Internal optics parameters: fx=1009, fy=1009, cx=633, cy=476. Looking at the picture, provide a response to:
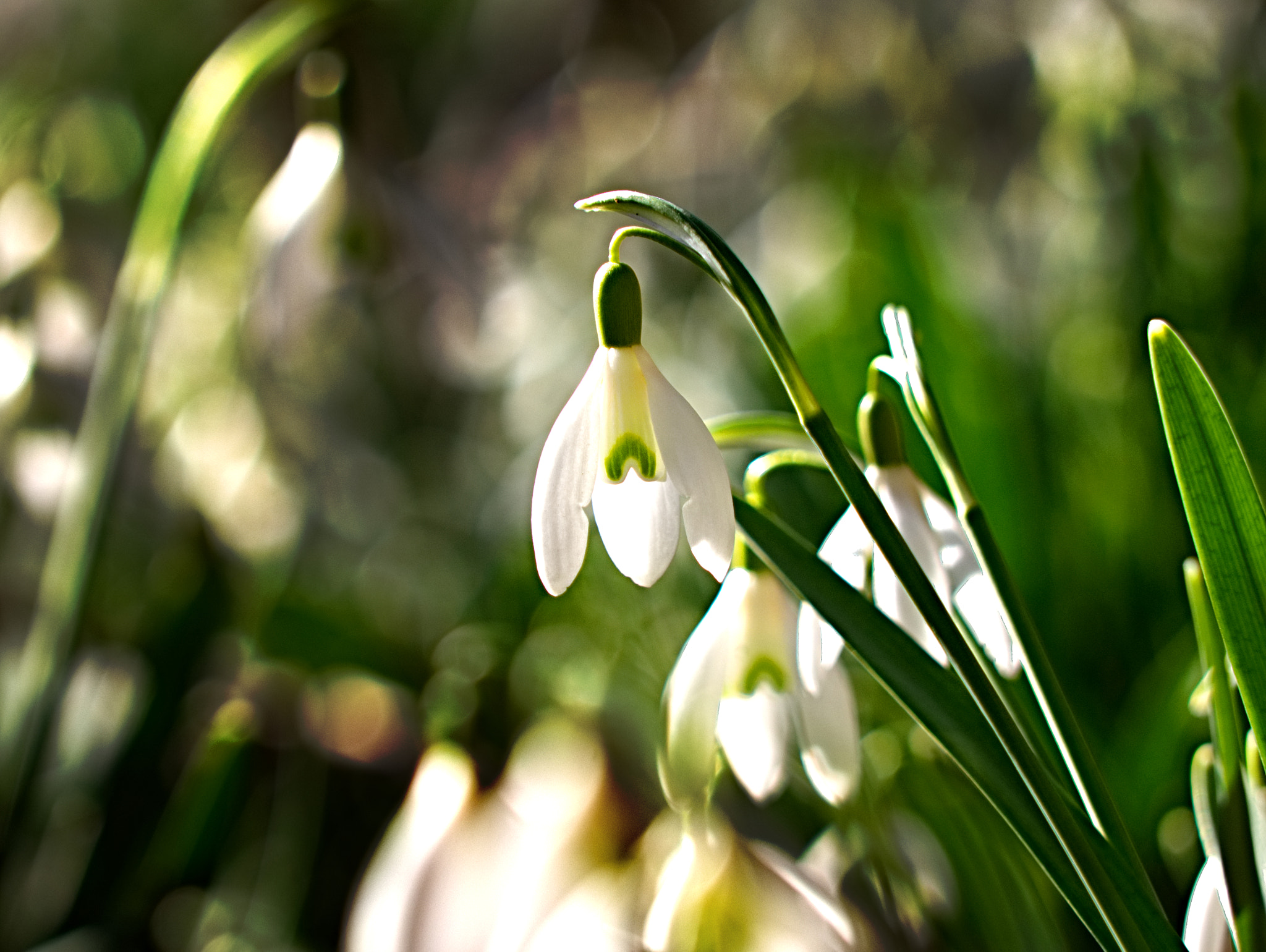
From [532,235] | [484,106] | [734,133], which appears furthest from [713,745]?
[484,106]

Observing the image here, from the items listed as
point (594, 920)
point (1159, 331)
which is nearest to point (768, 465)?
point (1159, 331)

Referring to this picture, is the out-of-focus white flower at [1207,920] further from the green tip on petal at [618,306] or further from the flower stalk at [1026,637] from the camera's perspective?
the green tip on petal at [618,306]

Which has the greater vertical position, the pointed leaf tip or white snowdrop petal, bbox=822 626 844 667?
the pointed leaf tip

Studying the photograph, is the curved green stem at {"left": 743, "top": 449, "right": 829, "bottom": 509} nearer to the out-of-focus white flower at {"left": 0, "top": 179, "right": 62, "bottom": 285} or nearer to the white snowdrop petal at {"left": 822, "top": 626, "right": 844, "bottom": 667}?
the white snowdrop petal at {"left": 822, "top": 626, "right": 844, "bottom": 667}

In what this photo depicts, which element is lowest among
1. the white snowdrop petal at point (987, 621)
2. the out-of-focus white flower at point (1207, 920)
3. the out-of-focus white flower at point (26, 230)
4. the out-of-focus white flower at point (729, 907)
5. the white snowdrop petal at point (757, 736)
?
the out-of-focus white flower at point (729, 907)

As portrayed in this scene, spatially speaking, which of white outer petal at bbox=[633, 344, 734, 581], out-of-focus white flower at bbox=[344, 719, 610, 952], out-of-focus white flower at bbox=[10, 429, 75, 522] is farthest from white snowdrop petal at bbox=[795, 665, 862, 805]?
out-of-focus white flower at bbox=[10, 429, 75, 522]

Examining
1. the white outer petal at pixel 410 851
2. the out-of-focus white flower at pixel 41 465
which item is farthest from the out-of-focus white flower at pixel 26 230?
the white outer petal at pixel 410 851
